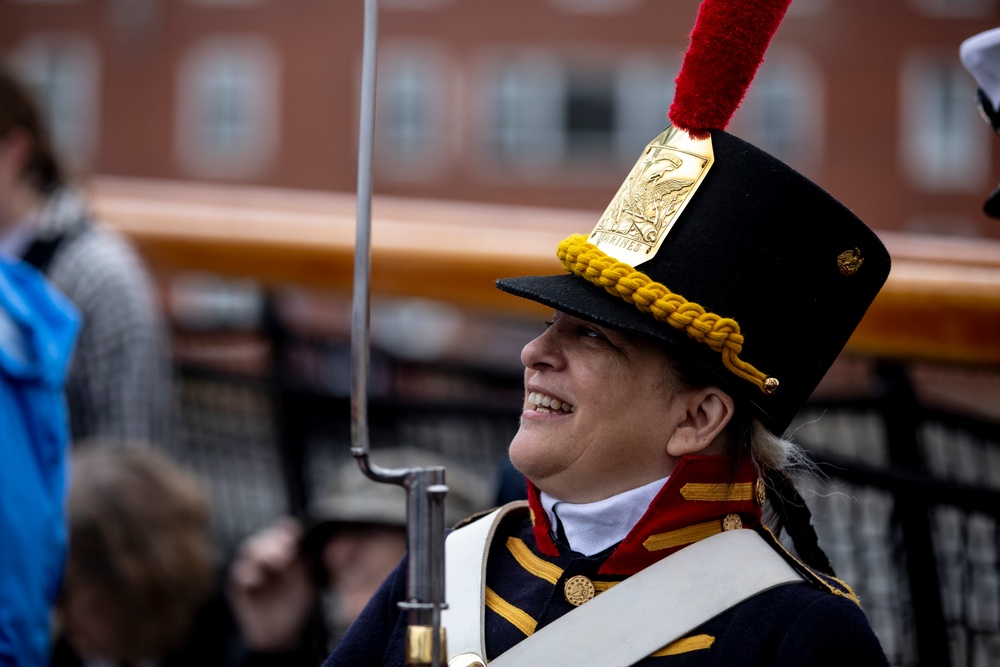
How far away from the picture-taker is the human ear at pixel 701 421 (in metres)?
1.98

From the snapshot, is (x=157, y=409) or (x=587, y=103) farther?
(x=587, y=103)

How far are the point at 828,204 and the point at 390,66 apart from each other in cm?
2509

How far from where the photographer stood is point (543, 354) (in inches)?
78.9

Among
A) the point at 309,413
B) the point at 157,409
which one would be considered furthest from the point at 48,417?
the point at 309,413

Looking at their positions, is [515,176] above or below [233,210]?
below

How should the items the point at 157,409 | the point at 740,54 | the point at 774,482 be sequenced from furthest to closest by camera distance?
the point at 157,409 < the point at 774,482 < the point at 740,54

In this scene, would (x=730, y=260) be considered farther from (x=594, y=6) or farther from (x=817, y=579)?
(x=594, y=6)

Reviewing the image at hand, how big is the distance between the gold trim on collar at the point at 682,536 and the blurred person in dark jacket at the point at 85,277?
2156mm

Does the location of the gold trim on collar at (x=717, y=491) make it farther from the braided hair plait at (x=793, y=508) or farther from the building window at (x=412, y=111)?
the building window at (x=412, y=111)

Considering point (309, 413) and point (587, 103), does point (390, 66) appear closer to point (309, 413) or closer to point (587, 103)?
point (587, 103)

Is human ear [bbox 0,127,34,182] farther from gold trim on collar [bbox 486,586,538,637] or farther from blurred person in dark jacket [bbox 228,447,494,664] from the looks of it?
gold trim on collar [bbox 486,586,538,637]

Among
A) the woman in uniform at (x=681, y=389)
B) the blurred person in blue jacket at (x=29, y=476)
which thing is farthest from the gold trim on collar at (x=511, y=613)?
the blurred person in blue jacket at (x=29, y=476)

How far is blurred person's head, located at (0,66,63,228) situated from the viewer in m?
3.73

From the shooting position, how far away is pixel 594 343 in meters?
2.00
